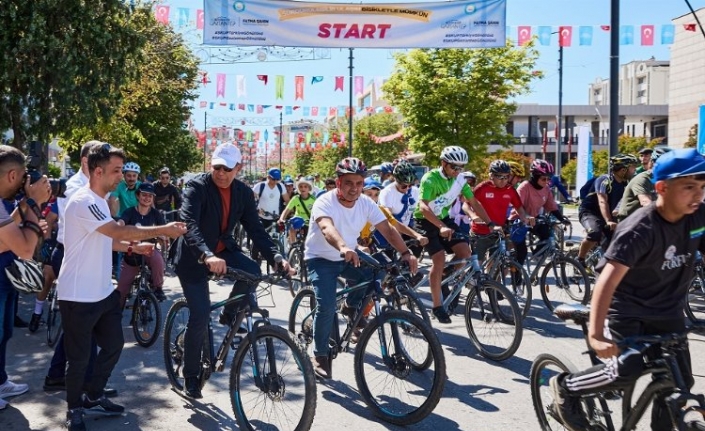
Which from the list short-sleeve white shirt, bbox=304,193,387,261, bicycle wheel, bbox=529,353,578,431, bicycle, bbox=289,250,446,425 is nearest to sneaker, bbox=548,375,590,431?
bicycle wheel, bbox=529,353,578,431

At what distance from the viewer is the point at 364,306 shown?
5316 millimetres

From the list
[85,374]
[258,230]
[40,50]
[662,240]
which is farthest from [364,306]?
[40,50]

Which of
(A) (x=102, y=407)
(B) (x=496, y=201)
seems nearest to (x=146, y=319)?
(A) (x=102, y=407)

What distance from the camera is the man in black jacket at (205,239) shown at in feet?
16.0

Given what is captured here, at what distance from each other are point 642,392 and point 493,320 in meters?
3.10

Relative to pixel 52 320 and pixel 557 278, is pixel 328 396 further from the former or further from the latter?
pixel 557 278

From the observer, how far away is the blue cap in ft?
10.3

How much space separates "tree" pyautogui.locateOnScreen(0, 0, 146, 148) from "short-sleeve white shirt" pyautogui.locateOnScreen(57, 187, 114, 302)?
25.4ft

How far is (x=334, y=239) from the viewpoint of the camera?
5168 mm

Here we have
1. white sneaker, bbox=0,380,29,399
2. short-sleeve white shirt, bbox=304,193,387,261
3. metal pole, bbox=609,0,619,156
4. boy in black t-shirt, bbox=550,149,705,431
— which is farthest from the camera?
metal pole, bbox=609,0,619,156

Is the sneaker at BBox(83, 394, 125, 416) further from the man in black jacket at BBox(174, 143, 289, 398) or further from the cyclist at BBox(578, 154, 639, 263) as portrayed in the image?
the cyclist at BBox(578, 154, 639, 263)

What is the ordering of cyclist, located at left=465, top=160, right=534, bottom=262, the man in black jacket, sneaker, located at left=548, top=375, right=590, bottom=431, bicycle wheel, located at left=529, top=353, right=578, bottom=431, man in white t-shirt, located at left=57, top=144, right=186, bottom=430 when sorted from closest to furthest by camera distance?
sneaker, located at left=548, top=375, right=590, bottom=431 < bicycle wheel, located at left=529, top=353, right=578, bottom=431 < man in white t-shirt, located at left=57, top=144, right=186, bottom=430 < the man in black jacket < cyclist, located at left=465, top=160, right=534, bottom=262

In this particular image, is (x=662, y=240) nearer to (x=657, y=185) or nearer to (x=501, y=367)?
(x=657, y=185)

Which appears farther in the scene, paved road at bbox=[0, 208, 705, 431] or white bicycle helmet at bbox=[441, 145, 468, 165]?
white bicycle helmet at bbox=[441, 145, 468, 165]
